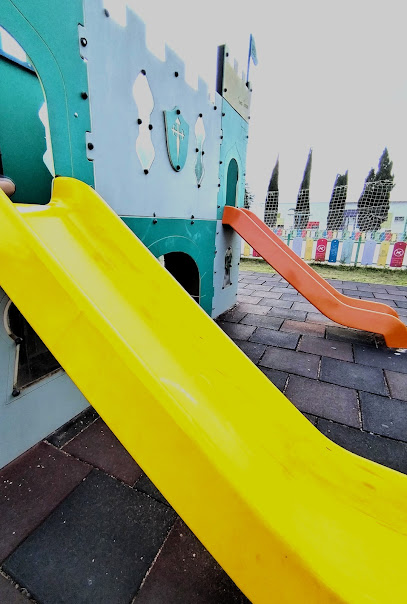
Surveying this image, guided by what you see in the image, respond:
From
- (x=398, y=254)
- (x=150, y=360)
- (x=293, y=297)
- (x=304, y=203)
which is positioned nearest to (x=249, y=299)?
(x=293, y=297)

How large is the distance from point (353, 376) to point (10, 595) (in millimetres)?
2254

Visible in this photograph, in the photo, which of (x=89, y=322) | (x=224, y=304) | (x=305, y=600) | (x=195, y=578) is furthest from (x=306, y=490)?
(x=224, y=304)

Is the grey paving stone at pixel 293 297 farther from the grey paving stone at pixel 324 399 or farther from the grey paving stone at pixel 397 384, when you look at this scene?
the grey paving stone at pixel 324 399

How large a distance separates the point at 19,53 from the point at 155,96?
752 mm

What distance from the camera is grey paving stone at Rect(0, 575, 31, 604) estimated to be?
889 millimetres

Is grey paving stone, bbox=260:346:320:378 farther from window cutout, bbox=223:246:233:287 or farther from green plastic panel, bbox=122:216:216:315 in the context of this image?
window cutout, bbox=223:246:233:287

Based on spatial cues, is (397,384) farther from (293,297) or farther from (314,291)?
(293,297)

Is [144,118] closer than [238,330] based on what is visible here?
Yes

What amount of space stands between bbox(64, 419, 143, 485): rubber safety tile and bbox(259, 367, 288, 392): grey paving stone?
3.71 feet

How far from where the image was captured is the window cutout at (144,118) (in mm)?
1751

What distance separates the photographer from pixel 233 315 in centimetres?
368

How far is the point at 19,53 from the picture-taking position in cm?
148

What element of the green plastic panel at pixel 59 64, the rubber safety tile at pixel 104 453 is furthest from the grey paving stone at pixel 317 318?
the green plastic panel at pixel 59 64

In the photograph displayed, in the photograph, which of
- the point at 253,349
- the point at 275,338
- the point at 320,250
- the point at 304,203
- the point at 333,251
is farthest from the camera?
the point at 304,203
